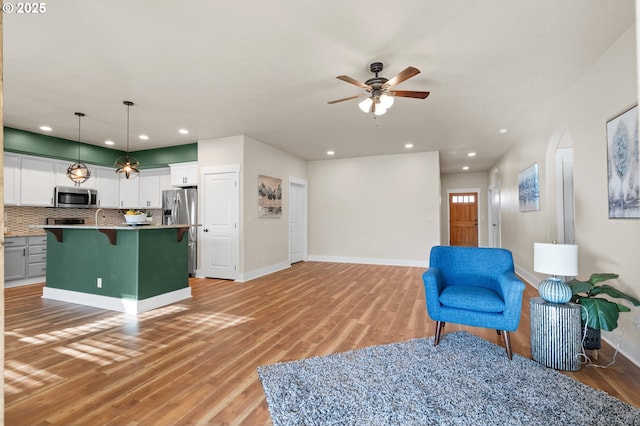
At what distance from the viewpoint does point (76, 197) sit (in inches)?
235

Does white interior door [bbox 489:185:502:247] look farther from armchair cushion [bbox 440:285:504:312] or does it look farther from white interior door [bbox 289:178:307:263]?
armchair cushion [bbox 440:285:504:312]

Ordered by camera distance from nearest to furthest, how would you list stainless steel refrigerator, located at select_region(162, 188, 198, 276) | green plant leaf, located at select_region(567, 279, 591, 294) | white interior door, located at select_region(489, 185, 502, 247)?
1. green plant leaf, located at select_region(567, 279, 591, 294)
2. stainless steel refrigerator, located at select_region(162, 188, 198, 276)
3. white interior door, located at select_region(489, 185, 502, 247)

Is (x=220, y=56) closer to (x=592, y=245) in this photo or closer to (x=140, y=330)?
(x=140, y=330)

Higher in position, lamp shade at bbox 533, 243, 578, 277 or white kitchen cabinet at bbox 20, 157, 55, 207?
white kitchen cabinet at bbox 20, 157, 55, 207

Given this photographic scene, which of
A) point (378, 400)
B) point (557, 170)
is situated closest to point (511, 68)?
point (557, 170)

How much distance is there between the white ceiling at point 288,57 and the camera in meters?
2.27

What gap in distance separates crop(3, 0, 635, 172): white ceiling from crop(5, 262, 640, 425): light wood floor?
268 centimetres

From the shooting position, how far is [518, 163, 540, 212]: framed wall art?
15.1ft

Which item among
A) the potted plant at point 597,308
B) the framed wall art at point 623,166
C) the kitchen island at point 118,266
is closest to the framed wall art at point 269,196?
the kitchen island at point 118,266

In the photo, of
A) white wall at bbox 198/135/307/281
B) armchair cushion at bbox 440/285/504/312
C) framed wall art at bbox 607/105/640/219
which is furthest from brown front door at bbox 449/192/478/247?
armchair cushion at bbox 440/285/504/312

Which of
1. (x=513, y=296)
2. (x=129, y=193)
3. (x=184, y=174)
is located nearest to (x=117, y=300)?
(x=184, y=174)

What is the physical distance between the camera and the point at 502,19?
233 cm

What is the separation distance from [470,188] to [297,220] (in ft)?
19.8

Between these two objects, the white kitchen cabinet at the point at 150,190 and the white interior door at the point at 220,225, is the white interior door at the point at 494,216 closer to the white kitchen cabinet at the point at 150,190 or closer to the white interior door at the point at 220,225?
the white interior door at the point at 220,225
